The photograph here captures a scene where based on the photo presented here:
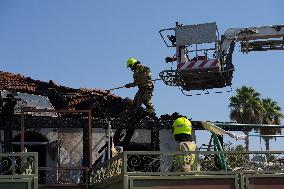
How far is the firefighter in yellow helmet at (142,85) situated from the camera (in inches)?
656

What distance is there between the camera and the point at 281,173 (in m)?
11.4

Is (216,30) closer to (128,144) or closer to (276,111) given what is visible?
(128,144)

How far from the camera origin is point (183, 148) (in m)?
11.2

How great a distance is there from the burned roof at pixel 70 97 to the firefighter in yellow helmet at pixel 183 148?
235 inches

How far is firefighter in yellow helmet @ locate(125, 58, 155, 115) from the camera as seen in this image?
16.7 metres

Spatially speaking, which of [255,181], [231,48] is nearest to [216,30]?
[231,48]

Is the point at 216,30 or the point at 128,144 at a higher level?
the point at 216,30

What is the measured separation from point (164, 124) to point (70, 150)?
3.05 metres

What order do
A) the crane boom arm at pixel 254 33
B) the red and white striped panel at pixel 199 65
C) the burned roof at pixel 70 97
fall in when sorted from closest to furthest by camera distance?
the red and white striped panel at pixel 199 65
the crane boom arm at pixel 254 33
the burned roof at pixel 70 97

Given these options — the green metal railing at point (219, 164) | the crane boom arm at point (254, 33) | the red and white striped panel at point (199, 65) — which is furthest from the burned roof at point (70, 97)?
the green metal railing at point (219, 164)

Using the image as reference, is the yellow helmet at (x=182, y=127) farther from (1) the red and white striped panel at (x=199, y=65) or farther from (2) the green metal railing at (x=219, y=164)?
(1) the red and white striped panel at (x=199, y=65)

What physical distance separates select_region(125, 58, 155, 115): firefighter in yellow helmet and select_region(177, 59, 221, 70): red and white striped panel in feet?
3.81

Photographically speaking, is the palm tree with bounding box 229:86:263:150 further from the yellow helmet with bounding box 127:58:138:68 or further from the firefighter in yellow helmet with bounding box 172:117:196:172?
the firefighter in yellow helmet with bounding box 172:117:196:172

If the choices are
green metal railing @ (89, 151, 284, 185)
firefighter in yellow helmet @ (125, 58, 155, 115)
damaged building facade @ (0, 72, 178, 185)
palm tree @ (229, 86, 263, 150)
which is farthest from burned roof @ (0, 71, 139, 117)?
palm tree @ (229, 86, 263, 150)
